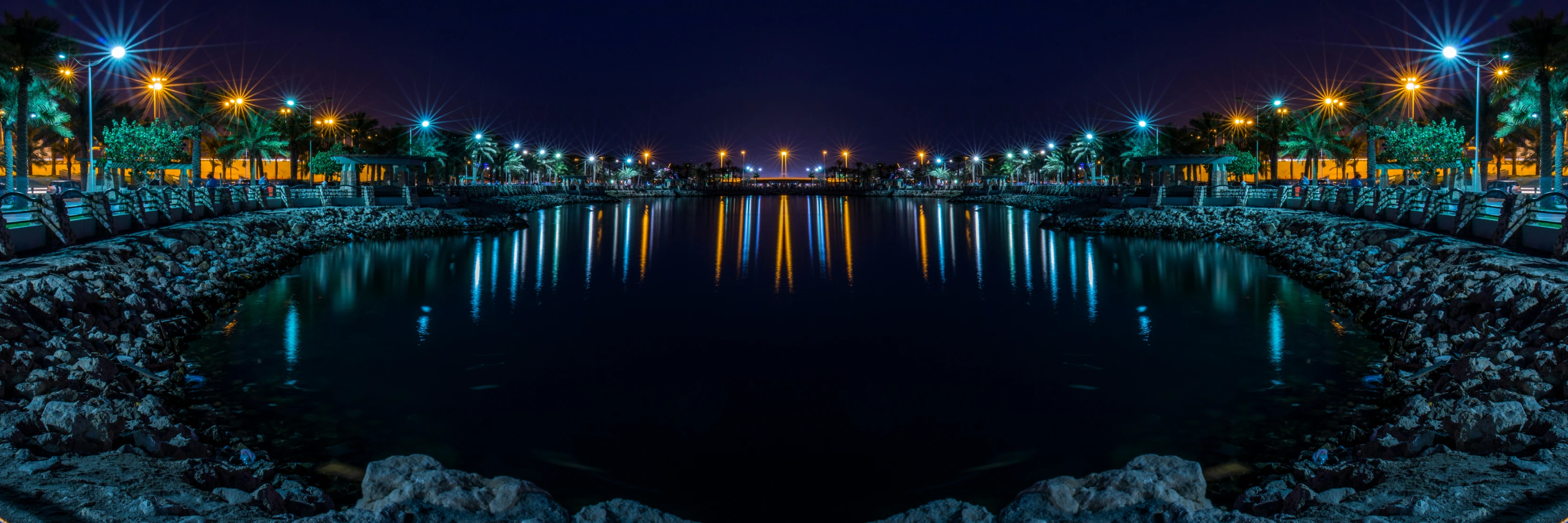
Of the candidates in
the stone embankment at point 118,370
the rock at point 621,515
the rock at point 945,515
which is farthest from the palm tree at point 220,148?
the rock at point 945,515

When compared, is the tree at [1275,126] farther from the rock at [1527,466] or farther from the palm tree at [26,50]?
the palm tree at [26,50]

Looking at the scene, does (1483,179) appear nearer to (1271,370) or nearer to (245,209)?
(1271,370)

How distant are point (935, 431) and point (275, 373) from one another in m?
9.03

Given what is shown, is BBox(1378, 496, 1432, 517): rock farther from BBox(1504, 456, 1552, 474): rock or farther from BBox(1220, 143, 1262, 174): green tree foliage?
BBox(1220, 143, 1262, 174): green tree foliage

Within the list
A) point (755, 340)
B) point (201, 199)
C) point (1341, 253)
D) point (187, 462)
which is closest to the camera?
point (187, 462)

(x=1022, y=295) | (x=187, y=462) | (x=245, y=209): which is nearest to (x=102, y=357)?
(x=187, y=462)

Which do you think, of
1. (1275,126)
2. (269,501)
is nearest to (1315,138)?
(1275,126)

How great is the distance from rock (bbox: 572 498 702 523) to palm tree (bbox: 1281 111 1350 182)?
77499mm

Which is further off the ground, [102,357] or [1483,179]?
[1483,179]

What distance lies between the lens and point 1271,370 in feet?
42.4

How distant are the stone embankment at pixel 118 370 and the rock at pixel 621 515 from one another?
224 cm

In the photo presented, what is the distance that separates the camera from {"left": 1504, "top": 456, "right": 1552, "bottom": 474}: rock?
6926 mm

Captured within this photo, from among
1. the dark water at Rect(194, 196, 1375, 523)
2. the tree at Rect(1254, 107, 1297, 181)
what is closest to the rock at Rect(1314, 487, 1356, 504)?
the dark water at Rect(194, 196, 1375, 523)

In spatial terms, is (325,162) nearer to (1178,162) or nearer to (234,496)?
(1178,162)
